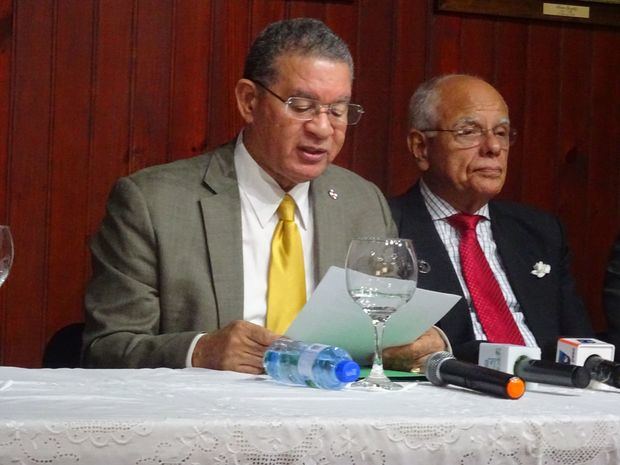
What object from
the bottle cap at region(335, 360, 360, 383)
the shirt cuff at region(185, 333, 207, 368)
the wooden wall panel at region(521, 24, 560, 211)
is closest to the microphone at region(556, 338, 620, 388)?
the bottle cap at region(335, 360, 360, 383)

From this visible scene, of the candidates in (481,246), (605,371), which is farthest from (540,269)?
(605,371)

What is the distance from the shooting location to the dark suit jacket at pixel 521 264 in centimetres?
288

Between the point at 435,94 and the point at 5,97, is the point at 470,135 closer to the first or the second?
the point at 435,94

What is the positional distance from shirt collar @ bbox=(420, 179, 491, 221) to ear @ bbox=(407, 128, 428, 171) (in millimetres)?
79

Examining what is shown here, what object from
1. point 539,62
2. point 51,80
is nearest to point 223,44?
point 51,80

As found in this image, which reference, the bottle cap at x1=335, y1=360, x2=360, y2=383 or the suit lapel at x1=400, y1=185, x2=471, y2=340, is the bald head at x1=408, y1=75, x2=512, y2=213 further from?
the bottle cap at x1=335, y1=360, x2=360, y2=383

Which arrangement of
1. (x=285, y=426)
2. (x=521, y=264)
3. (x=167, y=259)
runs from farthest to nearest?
1. (x=521, y=264)
2. (x=167, y=259)
3. (x=285, y=426)

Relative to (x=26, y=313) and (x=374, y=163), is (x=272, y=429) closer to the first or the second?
(x=26, y=313)

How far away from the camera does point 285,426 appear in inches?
47.8

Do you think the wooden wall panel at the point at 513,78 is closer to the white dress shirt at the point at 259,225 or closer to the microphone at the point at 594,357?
the white dress shirt at the point at 259,225

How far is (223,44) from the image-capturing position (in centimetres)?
338

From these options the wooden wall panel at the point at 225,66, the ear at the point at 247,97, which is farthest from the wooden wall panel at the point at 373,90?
the ear at the point at 247,97

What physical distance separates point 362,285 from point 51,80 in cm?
190

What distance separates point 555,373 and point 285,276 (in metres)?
0.86
